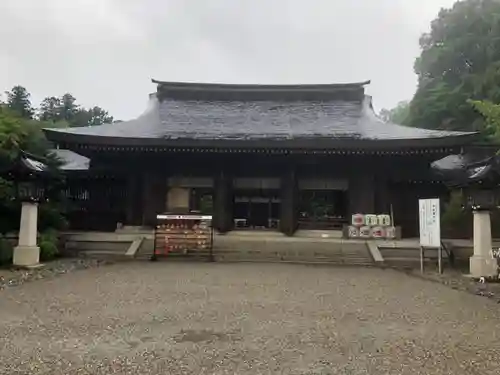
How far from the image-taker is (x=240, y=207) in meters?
21.7

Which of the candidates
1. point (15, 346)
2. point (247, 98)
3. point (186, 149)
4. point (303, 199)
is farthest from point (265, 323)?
point (247, 98)

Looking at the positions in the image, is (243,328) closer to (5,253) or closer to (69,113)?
(5,253)

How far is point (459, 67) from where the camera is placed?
29.5m

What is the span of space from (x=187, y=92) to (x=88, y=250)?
1109cm

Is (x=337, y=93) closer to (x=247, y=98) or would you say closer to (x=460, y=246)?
(x=247, y=98)

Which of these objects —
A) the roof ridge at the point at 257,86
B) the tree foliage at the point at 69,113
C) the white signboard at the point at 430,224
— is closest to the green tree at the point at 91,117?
the tree foliage at the point at 69,113

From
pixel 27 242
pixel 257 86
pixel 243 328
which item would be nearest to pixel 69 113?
pixel 257 86

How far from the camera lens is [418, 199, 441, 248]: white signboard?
40.7ft

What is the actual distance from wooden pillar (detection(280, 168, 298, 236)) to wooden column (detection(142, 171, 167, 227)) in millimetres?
4737

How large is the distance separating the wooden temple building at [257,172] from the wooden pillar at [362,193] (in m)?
0.04

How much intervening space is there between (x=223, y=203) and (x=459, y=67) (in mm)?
19183

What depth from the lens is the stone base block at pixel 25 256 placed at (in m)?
12.8

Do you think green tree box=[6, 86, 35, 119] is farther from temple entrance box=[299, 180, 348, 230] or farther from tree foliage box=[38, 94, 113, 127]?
temple entrance box=[299, 180, 348, 230]

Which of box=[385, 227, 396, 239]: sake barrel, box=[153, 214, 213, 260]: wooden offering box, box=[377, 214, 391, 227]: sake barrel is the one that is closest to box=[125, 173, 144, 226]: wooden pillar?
box=[153, 214, 213, 260]: wooden offering box
